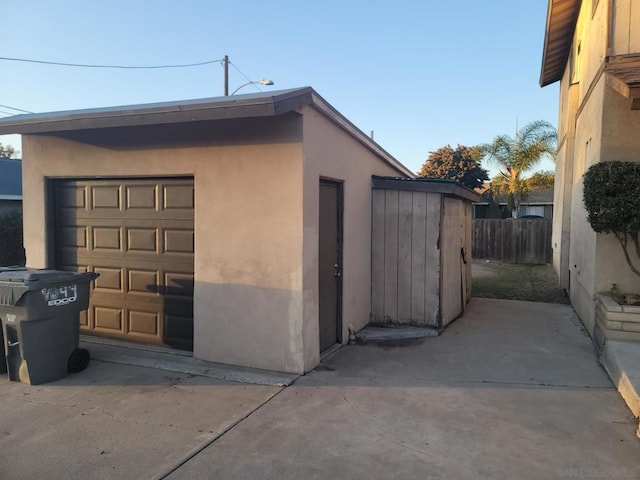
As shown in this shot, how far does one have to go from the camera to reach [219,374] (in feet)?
→ 17.9

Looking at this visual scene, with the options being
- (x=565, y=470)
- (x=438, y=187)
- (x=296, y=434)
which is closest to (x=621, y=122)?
(x=438, y=187)

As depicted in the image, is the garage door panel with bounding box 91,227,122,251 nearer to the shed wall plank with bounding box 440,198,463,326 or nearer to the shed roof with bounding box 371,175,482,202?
the shed roof with bounding box 371,175,482,202

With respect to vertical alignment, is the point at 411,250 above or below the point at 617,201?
below

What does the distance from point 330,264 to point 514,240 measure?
1611cm

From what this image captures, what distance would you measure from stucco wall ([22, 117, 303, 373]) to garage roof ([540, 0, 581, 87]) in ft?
31.9

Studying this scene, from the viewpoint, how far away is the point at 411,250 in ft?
25.1

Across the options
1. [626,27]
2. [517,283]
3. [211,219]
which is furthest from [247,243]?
[517,283]

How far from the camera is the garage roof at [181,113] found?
15.5 ft

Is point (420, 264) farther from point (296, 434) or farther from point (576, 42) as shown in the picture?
point (576, 42)

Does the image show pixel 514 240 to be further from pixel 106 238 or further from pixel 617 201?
pixel 106 238

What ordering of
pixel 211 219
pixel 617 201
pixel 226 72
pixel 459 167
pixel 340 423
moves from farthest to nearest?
pixel 459 167, pixel 226 72, pixel 617 201, pixel 211 219, pixel 340 423

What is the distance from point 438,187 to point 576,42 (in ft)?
24.2

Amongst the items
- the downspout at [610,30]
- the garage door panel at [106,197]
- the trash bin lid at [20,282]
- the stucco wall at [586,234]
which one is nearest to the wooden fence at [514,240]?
the stucco wall at [586,234]

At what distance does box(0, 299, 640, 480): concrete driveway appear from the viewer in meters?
3.49
